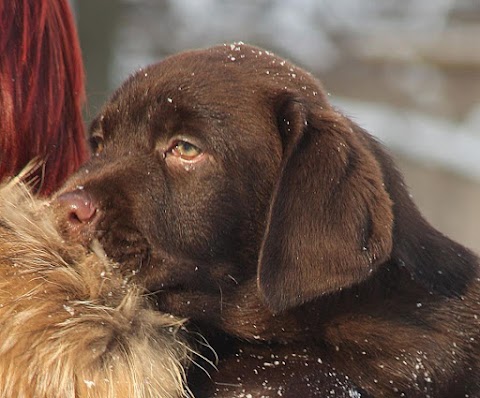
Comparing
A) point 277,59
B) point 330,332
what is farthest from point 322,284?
point 277,59

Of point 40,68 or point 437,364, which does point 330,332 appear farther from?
point 40,68

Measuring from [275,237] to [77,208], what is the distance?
477 mm

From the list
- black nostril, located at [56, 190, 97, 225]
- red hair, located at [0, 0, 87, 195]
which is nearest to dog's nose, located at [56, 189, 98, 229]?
black nostril, located at [56, 190, 97, 225]

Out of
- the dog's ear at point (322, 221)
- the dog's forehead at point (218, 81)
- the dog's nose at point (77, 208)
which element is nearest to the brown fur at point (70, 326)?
the dog's nose at point (77, 208)

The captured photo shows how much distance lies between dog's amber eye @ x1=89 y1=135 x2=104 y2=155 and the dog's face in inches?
1.0

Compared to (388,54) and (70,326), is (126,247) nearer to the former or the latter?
(70,326)

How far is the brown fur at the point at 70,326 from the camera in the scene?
6.39ft

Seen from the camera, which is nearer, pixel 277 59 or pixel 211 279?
pixel 211 279

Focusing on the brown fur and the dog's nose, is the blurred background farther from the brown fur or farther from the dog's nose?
the brown fur

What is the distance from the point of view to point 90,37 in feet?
32.6

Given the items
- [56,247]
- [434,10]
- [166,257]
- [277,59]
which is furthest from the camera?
[434,10]

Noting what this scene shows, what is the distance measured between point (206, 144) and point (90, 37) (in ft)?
25.0

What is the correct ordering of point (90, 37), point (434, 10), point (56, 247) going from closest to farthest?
1. point (56, 247)
2. point (90, 37)
3. point (434, 10)

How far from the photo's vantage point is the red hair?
108 inches
